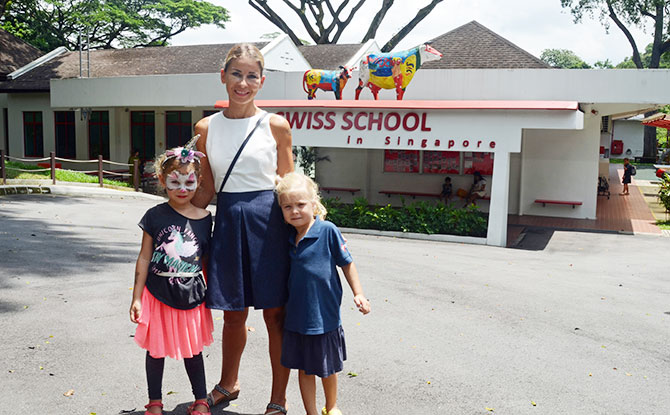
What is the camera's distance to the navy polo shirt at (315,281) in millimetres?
3836

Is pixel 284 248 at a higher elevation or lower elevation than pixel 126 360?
higher

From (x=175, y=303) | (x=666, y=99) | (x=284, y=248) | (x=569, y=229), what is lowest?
(x=569, y=229)

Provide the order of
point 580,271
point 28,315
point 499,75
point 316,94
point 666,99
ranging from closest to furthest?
point 28,315 → point 580,271 → point 666,99 → point 499,75 → point 316,94

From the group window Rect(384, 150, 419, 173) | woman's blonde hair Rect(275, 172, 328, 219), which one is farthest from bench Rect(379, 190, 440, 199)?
woman's blonde hair Rect(275, 172, 328, 219)

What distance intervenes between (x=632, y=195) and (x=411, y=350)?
2245 centimetres

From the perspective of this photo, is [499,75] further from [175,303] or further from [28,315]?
[175,303]

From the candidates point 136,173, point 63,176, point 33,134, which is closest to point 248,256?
point 136,173

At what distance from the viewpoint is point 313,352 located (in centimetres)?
386

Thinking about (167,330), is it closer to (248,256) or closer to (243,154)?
(248,256)

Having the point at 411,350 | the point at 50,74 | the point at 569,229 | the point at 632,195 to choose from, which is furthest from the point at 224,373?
the point at 50,74

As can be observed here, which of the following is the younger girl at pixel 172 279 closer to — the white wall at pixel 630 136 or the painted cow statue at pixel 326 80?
the painted cow statue at pixel 326 80

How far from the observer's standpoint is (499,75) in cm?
1711

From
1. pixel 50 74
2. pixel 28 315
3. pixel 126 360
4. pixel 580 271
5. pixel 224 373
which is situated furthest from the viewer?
pixel 50 74

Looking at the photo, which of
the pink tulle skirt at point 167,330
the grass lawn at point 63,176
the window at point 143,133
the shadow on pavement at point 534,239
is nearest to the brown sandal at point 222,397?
the pink tulle skirt at point 167,330
